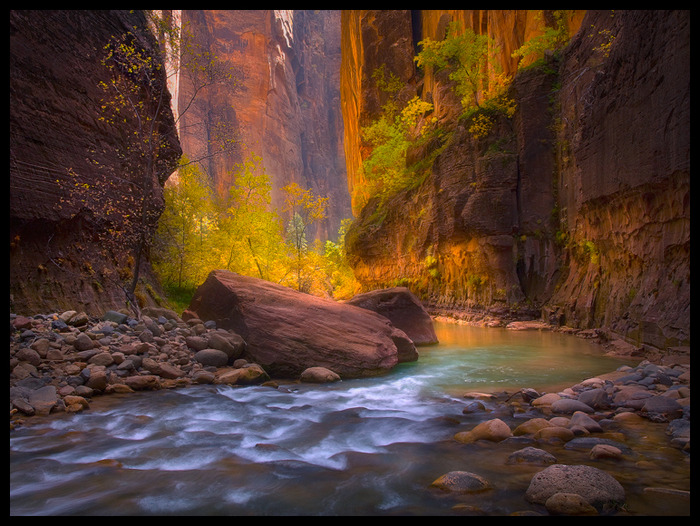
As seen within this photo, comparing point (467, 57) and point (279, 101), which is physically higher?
point (279, 101)

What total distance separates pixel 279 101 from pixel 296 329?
6204 cm

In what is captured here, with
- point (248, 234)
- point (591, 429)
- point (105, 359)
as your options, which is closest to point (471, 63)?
point (248, 234)

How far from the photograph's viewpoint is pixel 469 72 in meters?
21.4

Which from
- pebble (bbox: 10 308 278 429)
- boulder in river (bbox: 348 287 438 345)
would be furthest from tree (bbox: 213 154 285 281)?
pebble (bbox: 10 308 278 429)

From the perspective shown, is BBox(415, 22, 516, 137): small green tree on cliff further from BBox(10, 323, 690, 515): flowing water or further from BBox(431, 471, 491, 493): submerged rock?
BBox(431, 471, 491, 493): submerged rock

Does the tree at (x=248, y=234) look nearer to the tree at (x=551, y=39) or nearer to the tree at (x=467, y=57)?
the tree at (x=467, y=57)

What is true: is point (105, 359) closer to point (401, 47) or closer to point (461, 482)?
point (461, 482)

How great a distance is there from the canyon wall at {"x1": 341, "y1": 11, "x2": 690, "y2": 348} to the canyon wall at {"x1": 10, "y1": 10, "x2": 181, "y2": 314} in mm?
11230

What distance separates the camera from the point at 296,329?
7691 mm

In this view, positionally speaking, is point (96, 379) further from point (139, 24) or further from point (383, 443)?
point (139, 24)

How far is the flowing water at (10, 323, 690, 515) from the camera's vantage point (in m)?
2.87

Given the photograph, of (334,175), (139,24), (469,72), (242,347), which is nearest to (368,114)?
(469,72)

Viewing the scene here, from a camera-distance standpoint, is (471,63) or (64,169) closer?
(64,169)

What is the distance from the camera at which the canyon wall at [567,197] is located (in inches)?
304
